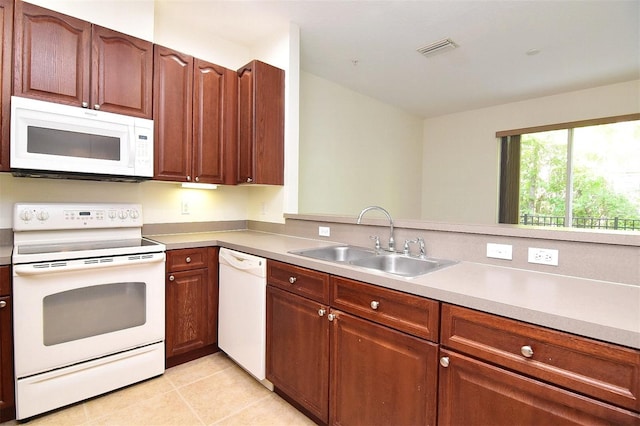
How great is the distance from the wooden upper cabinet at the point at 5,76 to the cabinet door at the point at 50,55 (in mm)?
28

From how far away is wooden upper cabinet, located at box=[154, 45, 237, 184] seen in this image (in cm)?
228

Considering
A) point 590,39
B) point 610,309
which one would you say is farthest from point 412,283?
point 590,39

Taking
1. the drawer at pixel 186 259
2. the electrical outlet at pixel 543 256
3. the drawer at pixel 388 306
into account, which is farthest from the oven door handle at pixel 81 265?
the electrical outlet at pixel 543 256

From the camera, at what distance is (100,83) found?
2.00 meters

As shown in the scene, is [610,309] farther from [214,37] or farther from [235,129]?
[214,37]

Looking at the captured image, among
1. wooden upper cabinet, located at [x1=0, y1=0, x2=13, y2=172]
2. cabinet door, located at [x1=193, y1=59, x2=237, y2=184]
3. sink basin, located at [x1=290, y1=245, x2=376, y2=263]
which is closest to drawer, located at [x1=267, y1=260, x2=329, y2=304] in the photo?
sink basin, located at [x1=290, y1=245, x2=376, y2=263]

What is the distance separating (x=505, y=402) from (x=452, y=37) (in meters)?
2.95

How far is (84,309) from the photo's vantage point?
178 cm

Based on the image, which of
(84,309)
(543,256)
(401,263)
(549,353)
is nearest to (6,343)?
(84,309)

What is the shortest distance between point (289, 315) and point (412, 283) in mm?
829

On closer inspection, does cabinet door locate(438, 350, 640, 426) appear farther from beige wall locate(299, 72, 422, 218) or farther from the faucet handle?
beige wall locate(299, 72, 422, 218)

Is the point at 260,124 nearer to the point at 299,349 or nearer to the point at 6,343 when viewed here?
the point at 299,349

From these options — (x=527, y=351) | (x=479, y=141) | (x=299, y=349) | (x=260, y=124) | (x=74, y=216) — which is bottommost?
(x=299, y=349)

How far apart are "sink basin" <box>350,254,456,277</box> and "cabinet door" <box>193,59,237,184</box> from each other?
1433 millimetres
